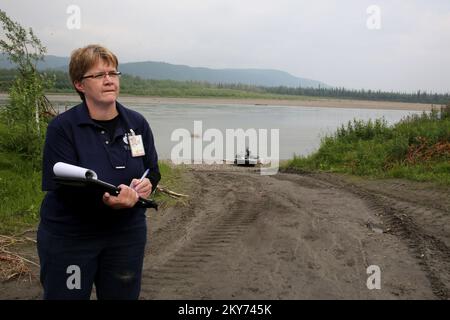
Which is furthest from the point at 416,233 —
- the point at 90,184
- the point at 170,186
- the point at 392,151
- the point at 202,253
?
the point at 392,151

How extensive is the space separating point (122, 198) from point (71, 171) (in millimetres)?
299

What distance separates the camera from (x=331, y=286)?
4.20 meters

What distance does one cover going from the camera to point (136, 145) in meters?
2.49

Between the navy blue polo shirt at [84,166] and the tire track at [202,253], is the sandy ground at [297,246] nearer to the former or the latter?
the tire track at [202,253]

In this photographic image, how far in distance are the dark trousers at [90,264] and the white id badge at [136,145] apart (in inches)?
18.0

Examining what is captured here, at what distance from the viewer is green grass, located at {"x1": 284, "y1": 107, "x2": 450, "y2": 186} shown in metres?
10.1

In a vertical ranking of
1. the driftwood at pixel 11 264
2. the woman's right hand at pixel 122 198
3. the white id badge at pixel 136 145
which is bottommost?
the driftwood at pixel 11 264

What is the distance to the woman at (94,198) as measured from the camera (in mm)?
2287

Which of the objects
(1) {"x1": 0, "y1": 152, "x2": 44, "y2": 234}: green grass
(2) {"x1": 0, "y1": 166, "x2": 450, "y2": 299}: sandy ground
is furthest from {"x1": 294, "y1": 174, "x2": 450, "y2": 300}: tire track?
(1) {"x1": 0, "y1": 152, "x2": 44, "y2": 234}: green grass
